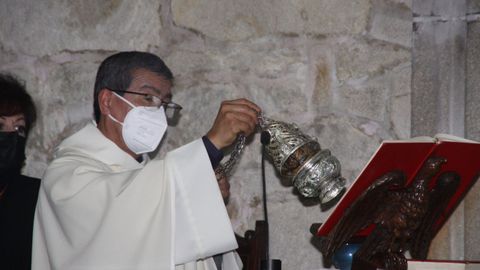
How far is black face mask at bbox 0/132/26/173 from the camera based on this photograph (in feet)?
10.2

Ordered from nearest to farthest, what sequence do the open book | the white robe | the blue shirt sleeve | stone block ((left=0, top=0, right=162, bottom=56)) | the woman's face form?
the open book, the white robe, the blue shirt sleeve, the woman's face, stone block ((left=0, top=0, right=162, bottom=56))

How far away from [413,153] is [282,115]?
1053mm

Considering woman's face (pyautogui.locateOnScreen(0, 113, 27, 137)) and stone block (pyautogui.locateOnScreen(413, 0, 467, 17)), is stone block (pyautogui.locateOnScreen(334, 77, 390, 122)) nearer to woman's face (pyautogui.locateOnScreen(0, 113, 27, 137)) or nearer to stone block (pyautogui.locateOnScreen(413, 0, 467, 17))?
stone block (pyautogui.locateOnScreen(413, 0, 467, 17))

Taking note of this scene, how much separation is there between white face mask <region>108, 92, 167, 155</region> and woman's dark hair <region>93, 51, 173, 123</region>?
8cm

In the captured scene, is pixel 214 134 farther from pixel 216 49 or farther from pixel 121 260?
pixel 216 49

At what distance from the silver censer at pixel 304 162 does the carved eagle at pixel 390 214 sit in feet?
0.44

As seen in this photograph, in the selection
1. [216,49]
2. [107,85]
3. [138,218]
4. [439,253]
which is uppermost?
[216,49]

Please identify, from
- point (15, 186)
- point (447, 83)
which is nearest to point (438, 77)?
point (447, 83)

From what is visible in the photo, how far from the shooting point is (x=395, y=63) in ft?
11.2

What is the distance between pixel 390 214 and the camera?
264 cm

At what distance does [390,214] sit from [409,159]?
0.22m

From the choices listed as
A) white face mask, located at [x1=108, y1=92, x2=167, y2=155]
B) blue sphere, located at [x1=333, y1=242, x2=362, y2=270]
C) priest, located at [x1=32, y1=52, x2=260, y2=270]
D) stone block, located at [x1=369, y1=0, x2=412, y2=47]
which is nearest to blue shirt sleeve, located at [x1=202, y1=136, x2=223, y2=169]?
priest, located at [x1=32, y1=52, x2=260, y2=270]

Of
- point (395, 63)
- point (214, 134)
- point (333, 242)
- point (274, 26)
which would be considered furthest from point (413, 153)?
point (274, 26)

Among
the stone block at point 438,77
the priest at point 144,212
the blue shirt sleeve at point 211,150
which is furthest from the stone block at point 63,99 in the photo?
the stone block at point 438,77
